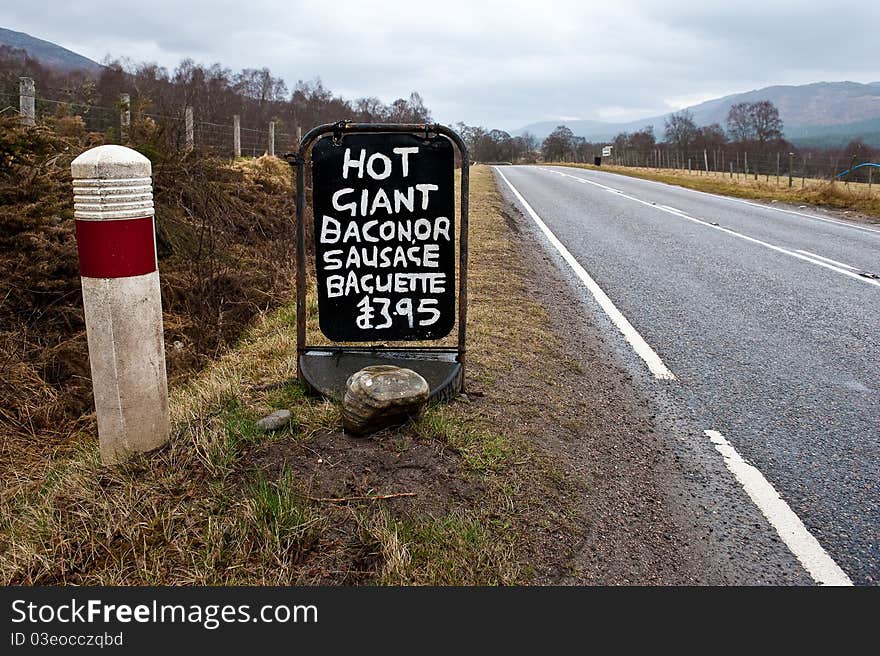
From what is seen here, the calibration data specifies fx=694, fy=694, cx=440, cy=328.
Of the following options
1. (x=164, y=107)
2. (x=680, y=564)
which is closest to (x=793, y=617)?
(x=680, y=564)

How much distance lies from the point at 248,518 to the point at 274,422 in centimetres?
73

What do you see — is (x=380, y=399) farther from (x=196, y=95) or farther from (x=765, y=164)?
(x=765, y=164)

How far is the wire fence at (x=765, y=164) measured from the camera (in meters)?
29.9

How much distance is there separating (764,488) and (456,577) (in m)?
1.68

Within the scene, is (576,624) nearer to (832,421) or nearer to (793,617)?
(793,617)

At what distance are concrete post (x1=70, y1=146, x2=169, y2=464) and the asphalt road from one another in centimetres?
267

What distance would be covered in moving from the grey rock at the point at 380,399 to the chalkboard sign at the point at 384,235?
536 mm

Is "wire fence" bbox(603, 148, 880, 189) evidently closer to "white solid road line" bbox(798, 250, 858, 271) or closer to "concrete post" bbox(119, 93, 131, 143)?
"white solid road line" bbox(798, 250, 858, 271)

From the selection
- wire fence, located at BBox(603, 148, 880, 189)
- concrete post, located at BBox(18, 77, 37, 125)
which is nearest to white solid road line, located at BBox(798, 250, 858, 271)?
concrete post, located at BBox(18, 77, 37, 125)

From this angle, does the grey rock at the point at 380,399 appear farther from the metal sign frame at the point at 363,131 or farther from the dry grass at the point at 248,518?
the metal sign frame at the point at 363,131

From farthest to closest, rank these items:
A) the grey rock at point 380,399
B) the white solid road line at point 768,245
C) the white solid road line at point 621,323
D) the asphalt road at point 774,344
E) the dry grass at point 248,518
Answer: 1. the white solid road line at point 768,245
2. the white solid road line at point 621,323
3. the asphalt road at point 774,344
4. the grey rock at point 380,399
5. the dry grass at point 248,518

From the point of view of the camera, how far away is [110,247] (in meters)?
2.74

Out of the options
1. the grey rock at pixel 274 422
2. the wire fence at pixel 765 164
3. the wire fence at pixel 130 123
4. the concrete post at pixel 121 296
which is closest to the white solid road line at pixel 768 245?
the grey rock at pixel 274 422

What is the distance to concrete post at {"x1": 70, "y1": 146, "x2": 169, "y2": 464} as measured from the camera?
2.70 meters
